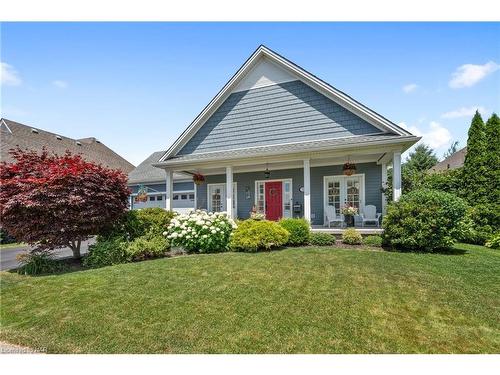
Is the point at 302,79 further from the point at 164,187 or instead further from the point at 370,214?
the point at 164,187

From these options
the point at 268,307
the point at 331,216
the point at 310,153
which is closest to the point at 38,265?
the point at 268,307

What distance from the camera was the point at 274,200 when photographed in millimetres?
13031

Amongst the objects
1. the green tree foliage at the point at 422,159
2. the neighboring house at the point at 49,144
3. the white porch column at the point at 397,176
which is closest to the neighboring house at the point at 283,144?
the white porch column at the point at 397,176

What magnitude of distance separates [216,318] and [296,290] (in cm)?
162

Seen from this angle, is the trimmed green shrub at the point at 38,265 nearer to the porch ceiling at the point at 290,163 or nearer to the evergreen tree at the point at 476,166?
the porch ceiling at the point at 290,163

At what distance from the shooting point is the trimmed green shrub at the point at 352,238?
28.8 feet

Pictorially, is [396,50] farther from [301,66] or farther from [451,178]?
[451,178]

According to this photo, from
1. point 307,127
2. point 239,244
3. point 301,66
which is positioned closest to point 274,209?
point 307,127

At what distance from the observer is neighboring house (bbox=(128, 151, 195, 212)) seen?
66.1ft

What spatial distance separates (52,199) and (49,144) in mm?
20590

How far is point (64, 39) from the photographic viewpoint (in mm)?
6758

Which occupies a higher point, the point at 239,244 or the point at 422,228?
the point at 422,228
